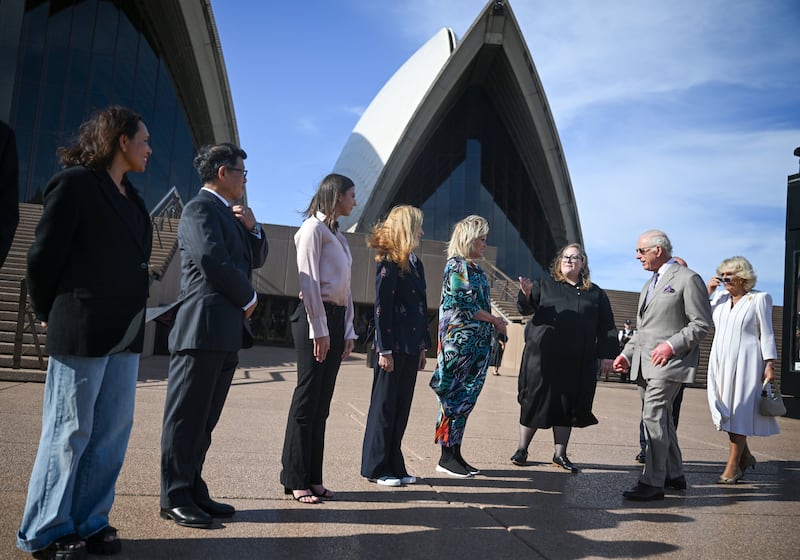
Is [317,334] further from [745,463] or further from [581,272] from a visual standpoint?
[745,463]

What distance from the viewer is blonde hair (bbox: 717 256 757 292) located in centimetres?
502

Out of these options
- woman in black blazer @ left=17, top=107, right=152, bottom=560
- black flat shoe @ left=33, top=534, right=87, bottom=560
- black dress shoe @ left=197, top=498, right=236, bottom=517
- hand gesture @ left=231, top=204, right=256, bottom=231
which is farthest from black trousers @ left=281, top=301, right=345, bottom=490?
black flat shoe @ left=33, top=534, right=87, bottom=560

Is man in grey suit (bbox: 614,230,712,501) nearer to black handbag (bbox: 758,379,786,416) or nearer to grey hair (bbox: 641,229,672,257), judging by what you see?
grey hair (bbox: 641,229,672,257)

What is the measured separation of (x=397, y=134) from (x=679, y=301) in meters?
29.9

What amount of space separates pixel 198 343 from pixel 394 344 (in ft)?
4.93

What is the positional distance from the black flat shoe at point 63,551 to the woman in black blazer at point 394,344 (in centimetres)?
193

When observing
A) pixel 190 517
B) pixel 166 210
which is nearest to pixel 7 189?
pixel 190 517

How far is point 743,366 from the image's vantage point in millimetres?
4910

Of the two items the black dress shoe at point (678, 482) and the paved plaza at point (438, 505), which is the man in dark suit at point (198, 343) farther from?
the black dress shoe at point (678, 482)

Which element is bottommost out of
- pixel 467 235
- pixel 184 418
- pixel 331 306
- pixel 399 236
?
pixel 184 418

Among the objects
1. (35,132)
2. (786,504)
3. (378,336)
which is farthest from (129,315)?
(35,132)

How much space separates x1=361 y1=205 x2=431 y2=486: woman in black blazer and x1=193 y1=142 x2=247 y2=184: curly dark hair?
1.20 metres

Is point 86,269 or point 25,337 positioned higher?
point 86,269

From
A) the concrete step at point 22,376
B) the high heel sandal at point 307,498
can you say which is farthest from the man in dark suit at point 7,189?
the concrete step at point 22,376
